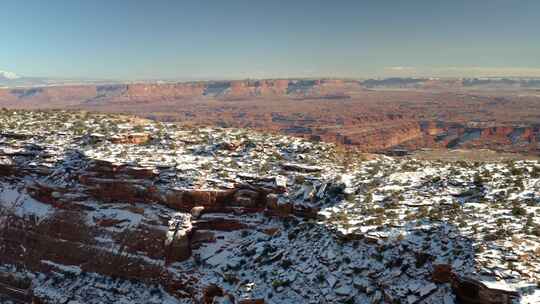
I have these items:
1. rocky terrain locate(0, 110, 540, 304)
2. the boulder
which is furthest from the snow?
the boulder

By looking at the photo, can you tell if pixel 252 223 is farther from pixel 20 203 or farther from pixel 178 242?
pixel 20 203

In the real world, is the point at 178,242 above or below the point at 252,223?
below

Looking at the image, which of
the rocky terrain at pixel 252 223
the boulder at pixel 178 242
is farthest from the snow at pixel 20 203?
the boulder at pixel 178 242

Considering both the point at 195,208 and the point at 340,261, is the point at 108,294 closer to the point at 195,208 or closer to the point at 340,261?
the point at 195,208

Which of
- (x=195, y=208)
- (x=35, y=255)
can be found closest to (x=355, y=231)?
(x=195, y=208)

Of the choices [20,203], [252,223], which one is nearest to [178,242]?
[252,223]

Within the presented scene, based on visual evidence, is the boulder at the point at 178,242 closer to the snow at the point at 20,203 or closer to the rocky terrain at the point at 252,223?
the rocky terrain at the point at 252,223

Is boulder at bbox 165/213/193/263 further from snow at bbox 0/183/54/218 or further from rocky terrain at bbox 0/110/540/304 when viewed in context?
snow at bbox 0/183/54/218

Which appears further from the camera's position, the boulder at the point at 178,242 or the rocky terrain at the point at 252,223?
A: the boulder at the point at 178,242
